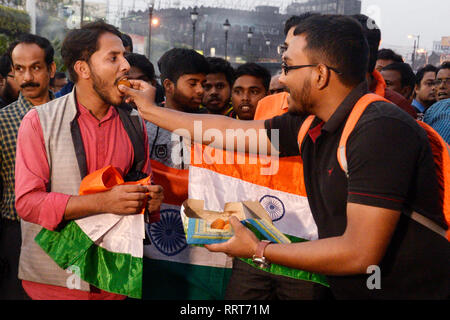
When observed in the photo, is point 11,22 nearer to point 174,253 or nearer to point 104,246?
point 174,253

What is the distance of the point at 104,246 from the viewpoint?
2.62 m

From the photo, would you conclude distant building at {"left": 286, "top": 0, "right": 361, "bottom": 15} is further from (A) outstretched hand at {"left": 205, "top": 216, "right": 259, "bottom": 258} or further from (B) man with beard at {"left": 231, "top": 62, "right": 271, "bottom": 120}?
(A) outstretched hand at {"left": 205, "top": 216, "right": 259, "bottom": 258}

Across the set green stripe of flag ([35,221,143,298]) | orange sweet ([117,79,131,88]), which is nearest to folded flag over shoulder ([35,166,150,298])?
green stripe of flag ([35,221,143,298])

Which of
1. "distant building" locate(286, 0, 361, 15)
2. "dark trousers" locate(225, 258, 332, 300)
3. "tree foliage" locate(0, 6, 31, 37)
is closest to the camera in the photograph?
"dark trousers" locate(225, 258, 332, 300)

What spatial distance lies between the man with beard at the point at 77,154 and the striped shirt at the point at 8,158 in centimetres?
47

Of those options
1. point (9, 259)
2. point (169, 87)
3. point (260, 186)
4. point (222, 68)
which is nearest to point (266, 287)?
point (260, 186)

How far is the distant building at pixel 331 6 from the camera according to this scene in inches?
3752

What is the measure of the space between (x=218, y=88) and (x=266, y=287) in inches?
123

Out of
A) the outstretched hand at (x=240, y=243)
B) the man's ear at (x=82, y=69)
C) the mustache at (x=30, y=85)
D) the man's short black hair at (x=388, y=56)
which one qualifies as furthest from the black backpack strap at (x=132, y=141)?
the man's short black hair at (x=388, y=56)

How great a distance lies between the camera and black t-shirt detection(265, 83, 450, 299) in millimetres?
1919

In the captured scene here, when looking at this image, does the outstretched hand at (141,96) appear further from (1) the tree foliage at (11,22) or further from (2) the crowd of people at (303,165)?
(1) the tree foliage at (11,22)

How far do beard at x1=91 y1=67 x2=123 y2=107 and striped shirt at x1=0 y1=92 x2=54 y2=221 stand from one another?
83 cm

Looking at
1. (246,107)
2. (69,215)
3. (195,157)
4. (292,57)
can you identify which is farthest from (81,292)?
(246,107)

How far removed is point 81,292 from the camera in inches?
105
